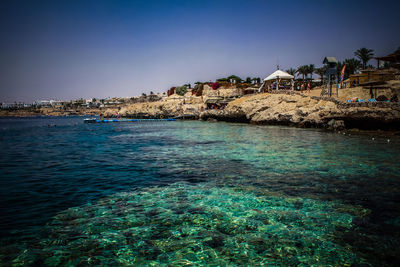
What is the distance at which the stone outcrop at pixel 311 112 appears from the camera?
77.7 feet

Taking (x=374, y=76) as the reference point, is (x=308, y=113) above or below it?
below

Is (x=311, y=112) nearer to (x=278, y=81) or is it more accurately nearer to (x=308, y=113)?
(x=308, y=113)

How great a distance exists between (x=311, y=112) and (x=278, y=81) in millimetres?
13304

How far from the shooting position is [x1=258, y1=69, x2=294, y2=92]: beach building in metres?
42.1

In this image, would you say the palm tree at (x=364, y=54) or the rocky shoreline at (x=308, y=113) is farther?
the palm tree at (x=364, y=54)

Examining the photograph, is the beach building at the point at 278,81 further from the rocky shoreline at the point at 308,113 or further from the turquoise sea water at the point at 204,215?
the turquoise sea water at the point at 204,215

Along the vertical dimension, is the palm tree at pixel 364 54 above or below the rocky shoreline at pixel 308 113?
above

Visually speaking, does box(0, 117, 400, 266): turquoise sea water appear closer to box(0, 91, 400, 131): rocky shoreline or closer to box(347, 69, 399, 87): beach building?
box(0, 91, 400, 131): rocky shoreline

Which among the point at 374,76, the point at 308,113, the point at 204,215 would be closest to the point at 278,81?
the point at 308,113

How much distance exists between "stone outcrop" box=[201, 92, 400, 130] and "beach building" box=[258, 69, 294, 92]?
352 centimetres

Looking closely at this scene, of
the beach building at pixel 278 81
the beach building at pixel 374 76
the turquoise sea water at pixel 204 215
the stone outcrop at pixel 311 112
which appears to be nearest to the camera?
the turquoise sea water at pixel 204 215

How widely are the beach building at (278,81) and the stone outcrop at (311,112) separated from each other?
138 inches

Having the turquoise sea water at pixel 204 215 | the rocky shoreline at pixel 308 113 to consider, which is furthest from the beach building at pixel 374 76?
the turquoise sea water at pixel 204 215

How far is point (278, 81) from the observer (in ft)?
141
